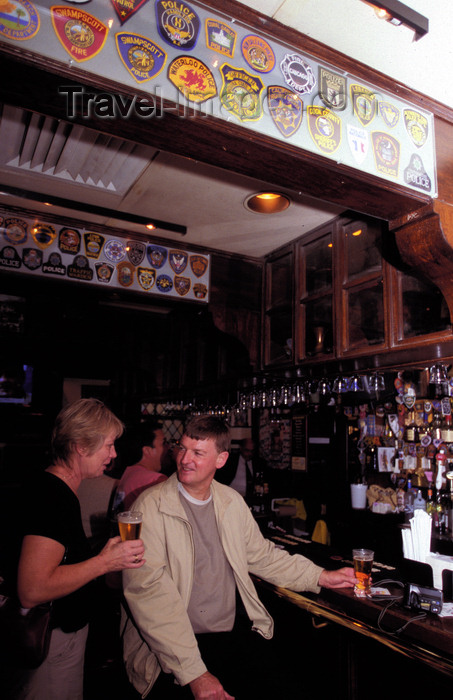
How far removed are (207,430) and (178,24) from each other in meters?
1.94

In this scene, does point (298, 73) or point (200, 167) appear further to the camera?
point (200, 167)

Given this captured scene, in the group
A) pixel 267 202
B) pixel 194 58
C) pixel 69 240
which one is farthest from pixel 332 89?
pixel 69 240

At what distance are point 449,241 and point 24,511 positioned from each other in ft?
7.93

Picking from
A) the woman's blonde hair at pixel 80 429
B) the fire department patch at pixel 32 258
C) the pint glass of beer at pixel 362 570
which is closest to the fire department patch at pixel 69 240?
the fire department patch at pixel 32 258

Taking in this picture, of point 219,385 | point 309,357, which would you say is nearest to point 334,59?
point 309,357

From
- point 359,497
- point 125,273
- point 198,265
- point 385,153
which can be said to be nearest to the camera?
point 385,153

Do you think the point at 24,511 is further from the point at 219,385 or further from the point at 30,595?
the point at 219,385

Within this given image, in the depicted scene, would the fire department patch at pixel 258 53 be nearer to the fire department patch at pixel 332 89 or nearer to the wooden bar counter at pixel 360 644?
the fire department patch at pixel 332 89

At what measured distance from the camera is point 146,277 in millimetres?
4215

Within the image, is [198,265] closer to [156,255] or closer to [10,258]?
[156,255]

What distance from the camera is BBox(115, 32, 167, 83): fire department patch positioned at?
1722mm

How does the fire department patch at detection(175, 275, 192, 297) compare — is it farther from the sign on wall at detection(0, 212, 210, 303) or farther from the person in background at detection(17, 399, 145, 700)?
the person in background at detection(17, 399, 145, 700)

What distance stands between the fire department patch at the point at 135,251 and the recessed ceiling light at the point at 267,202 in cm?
113

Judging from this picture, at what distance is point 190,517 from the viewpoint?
2.42m
